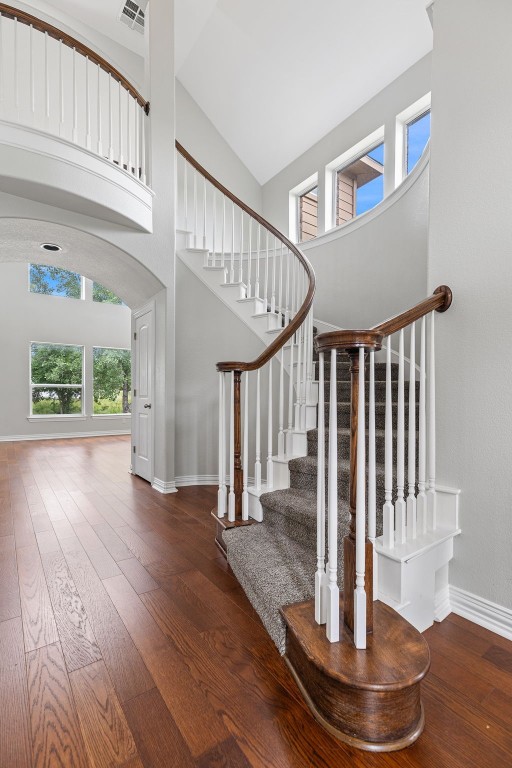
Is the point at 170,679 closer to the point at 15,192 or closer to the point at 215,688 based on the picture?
the point at 215,688

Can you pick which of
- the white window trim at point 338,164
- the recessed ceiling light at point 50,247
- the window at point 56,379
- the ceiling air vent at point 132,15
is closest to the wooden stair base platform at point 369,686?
the recessed ceiling light at point 50,247

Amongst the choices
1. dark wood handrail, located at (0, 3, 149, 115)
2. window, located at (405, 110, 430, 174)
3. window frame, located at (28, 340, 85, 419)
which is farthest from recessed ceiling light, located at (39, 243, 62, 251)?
window frame, located at (28, 340, 85, 419)

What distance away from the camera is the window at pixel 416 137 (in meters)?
4.25

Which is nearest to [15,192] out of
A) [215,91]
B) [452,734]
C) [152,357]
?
[152,357]

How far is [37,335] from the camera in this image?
24.9 ft

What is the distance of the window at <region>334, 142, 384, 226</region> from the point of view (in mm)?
4781

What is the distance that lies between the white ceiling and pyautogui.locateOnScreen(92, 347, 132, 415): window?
499 centimetres

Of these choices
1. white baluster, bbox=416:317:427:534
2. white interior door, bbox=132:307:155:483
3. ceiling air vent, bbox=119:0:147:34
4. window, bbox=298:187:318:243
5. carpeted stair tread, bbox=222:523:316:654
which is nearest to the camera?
carpeted stair tread, bbox=222:523:316:654

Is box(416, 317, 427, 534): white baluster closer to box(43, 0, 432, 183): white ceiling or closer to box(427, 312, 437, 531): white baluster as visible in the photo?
box(427, 312, 437, 531): white baluster

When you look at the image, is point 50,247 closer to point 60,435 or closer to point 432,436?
point 432,436

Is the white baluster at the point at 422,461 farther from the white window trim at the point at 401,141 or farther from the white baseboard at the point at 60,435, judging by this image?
the white baseboard at the point at 60,435

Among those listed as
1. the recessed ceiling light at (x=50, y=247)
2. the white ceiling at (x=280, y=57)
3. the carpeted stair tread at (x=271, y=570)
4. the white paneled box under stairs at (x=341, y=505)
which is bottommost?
the carpeted stair tread at (x=271, y=570)

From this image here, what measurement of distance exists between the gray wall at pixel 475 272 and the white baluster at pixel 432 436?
1.5 inches

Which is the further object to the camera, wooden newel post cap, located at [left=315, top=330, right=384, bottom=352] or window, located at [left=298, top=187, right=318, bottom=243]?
window, located at [left=298, top=187, right=318, bottom=243]
